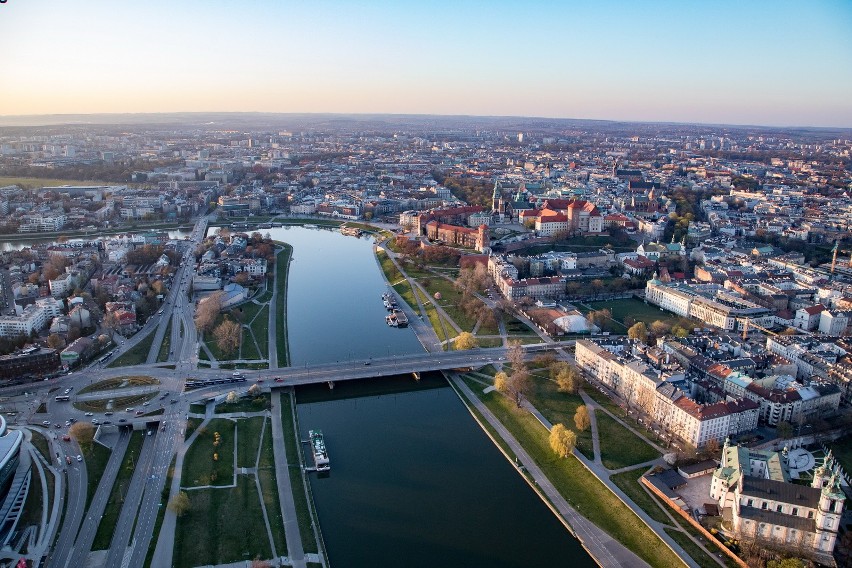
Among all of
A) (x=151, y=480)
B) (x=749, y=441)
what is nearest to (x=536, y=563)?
(x=749, y=441)

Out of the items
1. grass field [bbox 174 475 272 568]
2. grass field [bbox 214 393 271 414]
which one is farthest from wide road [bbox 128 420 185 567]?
grass field [bbox 214 393 271 414]

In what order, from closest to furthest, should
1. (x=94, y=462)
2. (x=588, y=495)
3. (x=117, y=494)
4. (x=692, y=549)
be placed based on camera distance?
1. (x=692, y=549)
2. (x=117, y=494)
3. (x=588, y=495)
4. (x=94, y=462)

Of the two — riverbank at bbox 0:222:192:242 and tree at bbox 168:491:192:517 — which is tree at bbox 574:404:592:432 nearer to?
tree at bbox 168:491:192:517

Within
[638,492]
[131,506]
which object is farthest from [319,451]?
[638,492]

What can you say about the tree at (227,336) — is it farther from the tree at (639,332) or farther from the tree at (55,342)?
the tree at (639,332)

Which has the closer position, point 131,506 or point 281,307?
point 131,506

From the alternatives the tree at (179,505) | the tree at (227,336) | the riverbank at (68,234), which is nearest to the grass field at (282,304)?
the tree at (227,336)

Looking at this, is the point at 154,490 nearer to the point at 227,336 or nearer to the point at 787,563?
the point at 227,336

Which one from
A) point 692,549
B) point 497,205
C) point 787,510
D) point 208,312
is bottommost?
point 692,549
